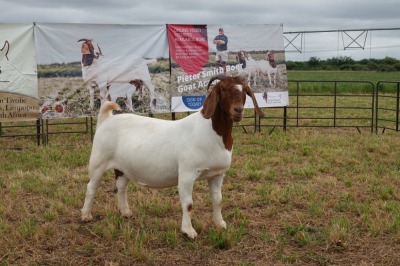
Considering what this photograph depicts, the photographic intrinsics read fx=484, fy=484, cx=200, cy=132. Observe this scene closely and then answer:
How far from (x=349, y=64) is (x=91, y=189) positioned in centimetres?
7087

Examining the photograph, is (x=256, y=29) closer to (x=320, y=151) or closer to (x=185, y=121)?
(x=320, y=151)

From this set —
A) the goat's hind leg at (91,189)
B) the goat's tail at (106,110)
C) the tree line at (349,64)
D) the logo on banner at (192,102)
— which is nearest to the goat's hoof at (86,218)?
the goat's hind leg at (91,189)

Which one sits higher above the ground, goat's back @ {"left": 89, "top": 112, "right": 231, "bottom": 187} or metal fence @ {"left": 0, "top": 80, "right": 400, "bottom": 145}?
goat's back @ {"left": 89, "top": 112, "right": 231, "bottom": 187}

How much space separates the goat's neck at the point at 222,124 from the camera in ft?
15.8

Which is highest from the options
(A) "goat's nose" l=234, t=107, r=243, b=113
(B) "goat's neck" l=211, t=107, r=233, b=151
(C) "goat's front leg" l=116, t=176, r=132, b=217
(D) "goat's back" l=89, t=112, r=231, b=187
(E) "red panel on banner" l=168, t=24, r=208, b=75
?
(E) "red panel on banner" l=168, t=24, r=208, b=75

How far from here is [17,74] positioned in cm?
965

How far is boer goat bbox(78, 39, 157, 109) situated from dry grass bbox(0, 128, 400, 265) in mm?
1749

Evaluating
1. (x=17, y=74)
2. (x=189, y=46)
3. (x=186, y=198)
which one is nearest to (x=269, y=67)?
(x=189, y=46)

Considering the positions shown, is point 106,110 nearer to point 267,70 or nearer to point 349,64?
point 267,70

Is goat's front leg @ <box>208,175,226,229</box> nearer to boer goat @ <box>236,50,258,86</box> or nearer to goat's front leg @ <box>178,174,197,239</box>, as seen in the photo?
goat's front leg @ <box>178,174,197,239</box>

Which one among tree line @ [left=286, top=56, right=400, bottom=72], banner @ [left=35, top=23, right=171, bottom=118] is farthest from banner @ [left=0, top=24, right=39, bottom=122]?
tree line @ [left=286, top=56, right=400, bottom=72]

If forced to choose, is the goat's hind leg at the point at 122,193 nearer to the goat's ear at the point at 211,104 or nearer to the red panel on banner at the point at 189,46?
the goat's ear at the point at 211,104

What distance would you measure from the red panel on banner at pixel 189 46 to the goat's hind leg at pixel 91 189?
19.1 ft

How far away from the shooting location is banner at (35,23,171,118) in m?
9.90
